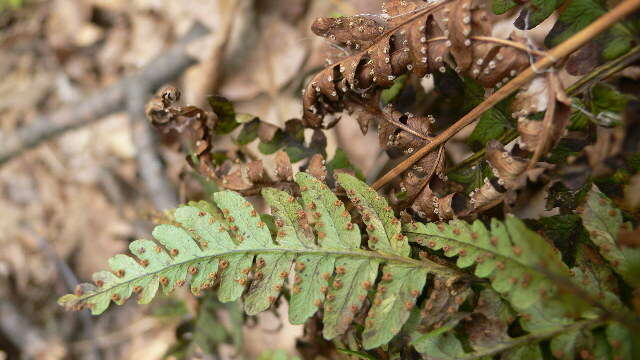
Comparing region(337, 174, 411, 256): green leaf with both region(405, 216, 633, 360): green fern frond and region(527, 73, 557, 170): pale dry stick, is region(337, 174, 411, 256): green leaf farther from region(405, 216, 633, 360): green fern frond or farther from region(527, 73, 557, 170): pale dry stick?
region(527, 73, 557, 170): pale dry stick

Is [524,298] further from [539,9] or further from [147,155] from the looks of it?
[147,155]

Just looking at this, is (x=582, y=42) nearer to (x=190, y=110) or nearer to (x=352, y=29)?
(x=352, y=29)

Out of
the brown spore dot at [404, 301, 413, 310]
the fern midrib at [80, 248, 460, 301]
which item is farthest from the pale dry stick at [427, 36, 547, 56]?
the brown spore dot at [404, 301, 413, 310]

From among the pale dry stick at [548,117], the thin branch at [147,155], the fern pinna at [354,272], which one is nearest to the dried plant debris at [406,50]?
the pale dry stick at [548,117]

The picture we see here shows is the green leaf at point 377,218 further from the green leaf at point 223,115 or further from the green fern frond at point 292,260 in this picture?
the green leaf at point 223,115

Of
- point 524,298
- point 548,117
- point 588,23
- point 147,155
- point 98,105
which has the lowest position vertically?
point 524,298

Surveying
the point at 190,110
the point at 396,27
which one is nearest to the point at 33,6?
the point at 190,110

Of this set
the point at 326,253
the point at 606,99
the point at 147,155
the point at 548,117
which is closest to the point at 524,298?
the point at 548,117
